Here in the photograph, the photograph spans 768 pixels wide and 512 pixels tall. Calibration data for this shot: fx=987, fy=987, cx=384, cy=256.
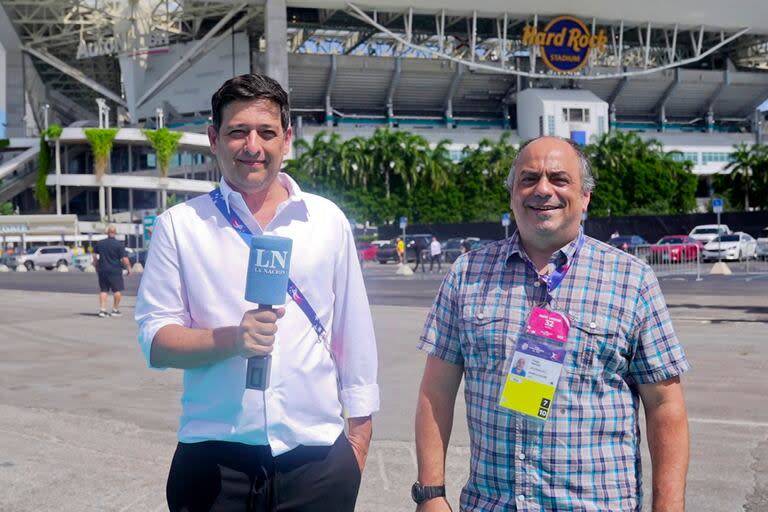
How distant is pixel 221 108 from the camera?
3.30 meters

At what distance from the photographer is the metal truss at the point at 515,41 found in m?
91.1

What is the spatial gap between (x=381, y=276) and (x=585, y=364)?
38235 millimetres

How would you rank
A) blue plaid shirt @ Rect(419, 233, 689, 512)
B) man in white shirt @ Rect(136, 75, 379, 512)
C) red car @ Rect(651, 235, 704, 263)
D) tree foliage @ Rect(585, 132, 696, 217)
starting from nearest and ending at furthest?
blue plaid shirt @ Rect(419, 233, 689, 512) < man in white shirt @ Rect(136, 75, 379, 512) < red car @ Rect(651, 235, 704, 263) < tree foliage @ Rect(585, 132, 696, 217)

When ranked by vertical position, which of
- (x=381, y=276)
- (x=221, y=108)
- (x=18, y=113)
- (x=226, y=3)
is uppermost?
(x=226, y=3)

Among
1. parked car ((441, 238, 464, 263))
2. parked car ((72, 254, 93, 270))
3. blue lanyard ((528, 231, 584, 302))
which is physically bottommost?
parked car ((72, 254, 93, 270))

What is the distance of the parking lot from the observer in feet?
20.7

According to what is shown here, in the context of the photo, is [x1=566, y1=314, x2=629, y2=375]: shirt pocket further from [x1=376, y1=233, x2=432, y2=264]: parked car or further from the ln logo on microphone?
[x1=376, y1=233, x2=432, y2=264]: parked car

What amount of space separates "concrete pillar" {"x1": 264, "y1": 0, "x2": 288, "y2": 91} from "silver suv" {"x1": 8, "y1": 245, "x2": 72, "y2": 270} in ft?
90.6

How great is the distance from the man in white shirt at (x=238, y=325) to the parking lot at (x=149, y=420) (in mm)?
2864

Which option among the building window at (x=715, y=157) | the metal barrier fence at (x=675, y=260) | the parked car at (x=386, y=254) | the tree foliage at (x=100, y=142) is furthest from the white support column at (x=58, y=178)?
the building window at (x=715, y=157)

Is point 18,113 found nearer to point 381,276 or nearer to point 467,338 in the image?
point 381,276

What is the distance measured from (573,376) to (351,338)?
0.80 meters

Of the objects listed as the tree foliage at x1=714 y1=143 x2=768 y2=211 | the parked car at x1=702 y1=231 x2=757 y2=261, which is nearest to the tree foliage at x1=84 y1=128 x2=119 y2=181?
the tree foliage at x1=714 y1=143 x2=768 y2=211

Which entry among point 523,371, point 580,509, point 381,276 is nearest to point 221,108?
point 523,371
